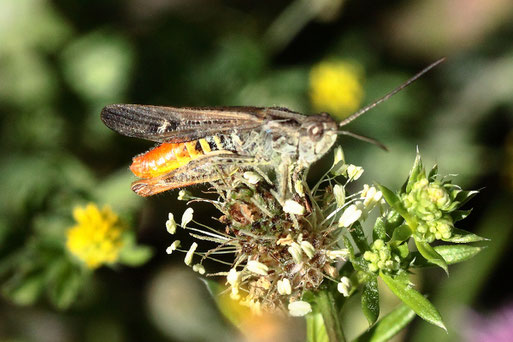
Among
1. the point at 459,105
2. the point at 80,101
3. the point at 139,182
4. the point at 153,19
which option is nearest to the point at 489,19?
the point at 459,105

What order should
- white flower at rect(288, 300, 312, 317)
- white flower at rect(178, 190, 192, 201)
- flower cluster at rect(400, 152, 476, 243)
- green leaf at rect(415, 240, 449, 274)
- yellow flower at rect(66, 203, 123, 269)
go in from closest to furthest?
green leaf at rect(415, 240, 449, 274)
flower cluster at rect(400, 152, 476, 243)
white flower at rect(288, 300, 312, 317)
white flower at rect(178, 190, 192, 201)
yellow flower at rect(66, 203, 123, 269)

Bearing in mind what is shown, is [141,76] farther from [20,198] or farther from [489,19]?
[489,19]

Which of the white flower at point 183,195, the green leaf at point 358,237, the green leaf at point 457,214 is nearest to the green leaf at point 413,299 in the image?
the green leaf at point 358,237

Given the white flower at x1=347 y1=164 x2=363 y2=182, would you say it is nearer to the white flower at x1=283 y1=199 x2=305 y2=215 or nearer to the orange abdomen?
the white flower at x1=283 y1=199 x2=305 y2=215

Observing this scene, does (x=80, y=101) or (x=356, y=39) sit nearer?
(x=80, y=101)

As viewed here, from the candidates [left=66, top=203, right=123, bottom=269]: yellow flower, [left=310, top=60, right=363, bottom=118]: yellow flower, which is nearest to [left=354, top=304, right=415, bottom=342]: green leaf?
[left=66, top=203, right=123, bottom=269]: yellow flower

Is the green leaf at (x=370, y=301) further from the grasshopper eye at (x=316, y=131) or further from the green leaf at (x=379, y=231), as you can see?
the grasshopper eye at (x=316, y=131)
